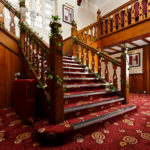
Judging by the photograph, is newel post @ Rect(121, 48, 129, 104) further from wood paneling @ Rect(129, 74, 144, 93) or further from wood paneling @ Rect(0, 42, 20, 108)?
wood paneling @ Rect(129, 74, 144, 93)

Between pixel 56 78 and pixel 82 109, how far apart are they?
0.68 meters

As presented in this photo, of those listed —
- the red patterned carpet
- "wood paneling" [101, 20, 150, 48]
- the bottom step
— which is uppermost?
"wood paneling" [101, 20, 150, 48]

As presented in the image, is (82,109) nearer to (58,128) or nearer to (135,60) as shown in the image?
(58,128)

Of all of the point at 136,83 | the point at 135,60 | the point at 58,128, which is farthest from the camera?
the point at 135,60

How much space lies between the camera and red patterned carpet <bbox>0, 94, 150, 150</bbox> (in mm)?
1113

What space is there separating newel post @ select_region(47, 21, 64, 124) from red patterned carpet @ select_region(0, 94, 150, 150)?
316mm

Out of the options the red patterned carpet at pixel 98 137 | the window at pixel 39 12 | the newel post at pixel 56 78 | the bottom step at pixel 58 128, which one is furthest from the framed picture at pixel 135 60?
the newel post at pixel 56 78

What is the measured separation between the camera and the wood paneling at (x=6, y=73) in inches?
95.7

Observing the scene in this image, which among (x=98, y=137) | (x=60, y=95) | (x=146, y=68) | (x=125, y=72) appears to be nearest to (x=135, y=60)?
(x=146, y=68)

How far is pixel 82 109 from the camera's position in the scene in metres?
1.65

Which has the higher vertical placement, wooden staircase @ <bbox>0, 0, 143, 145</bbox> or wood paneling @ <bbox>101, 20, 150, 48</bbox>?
wood paneling @ <bbox>101, 20, 150, 48</bbox>

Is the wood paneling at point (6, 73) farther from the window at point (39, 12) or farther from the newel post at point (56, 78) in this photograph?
the window at point (39, 12)

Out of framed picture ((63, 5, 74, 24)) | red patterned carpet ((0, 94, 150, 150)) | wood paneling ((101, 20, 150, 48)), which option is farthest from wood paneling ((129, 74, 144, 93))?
framed picture ((63, 5, 74, 24))

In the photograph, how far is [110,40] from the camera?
412cm
